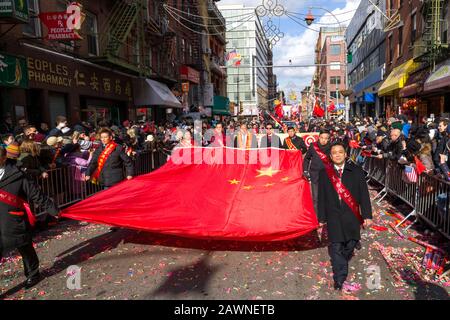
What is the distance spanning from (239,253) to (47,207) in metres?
2.90

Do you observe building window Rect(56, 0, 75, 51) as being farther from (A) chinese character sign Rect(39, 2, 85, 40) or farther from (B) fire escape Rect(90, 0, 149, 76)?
(A) chinese character sign Rect(39, 2, 85, 40)

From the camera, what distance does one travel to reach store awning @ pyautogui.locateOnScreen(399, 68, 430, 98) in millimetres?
18562

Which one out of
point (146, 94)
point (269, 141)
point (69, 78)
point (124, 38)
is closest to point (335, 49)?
point (146, 94)

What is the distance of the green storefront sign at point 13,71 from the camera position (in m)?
10.3

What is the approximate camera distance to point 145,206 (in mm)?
6203

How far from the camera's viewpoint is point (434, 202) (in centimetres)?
642

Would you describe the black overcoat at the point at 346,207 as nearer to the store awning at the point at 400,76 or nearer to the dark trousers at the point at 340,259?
the dark trousers at the point at 340,259

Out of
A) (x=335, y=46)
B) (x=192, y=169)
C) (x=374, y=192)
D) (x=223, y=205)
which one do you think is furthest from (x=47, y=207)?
(x=335, y=46)

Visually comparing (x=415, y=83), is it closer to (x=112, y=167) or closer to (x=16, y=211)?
(x=112, y=167)

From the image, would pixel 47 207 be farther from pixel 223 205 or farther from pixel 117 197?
pixel 223 205

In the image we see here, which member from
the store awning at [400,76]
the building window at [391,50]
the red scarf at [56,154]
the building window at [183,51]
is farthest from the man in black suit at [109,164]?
the building window at [391,50]

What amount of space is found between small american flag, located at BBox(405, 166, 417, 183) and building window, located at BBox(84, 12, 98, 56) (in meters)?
14.0

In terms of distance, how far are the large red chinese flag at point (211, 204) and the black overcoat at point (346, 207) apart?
0.93 meters

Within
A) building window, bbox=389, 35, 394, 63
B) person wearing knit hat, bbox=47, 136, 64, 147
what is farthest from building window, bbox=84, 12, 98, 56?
building window, bbox=389, 35, 394, 63
